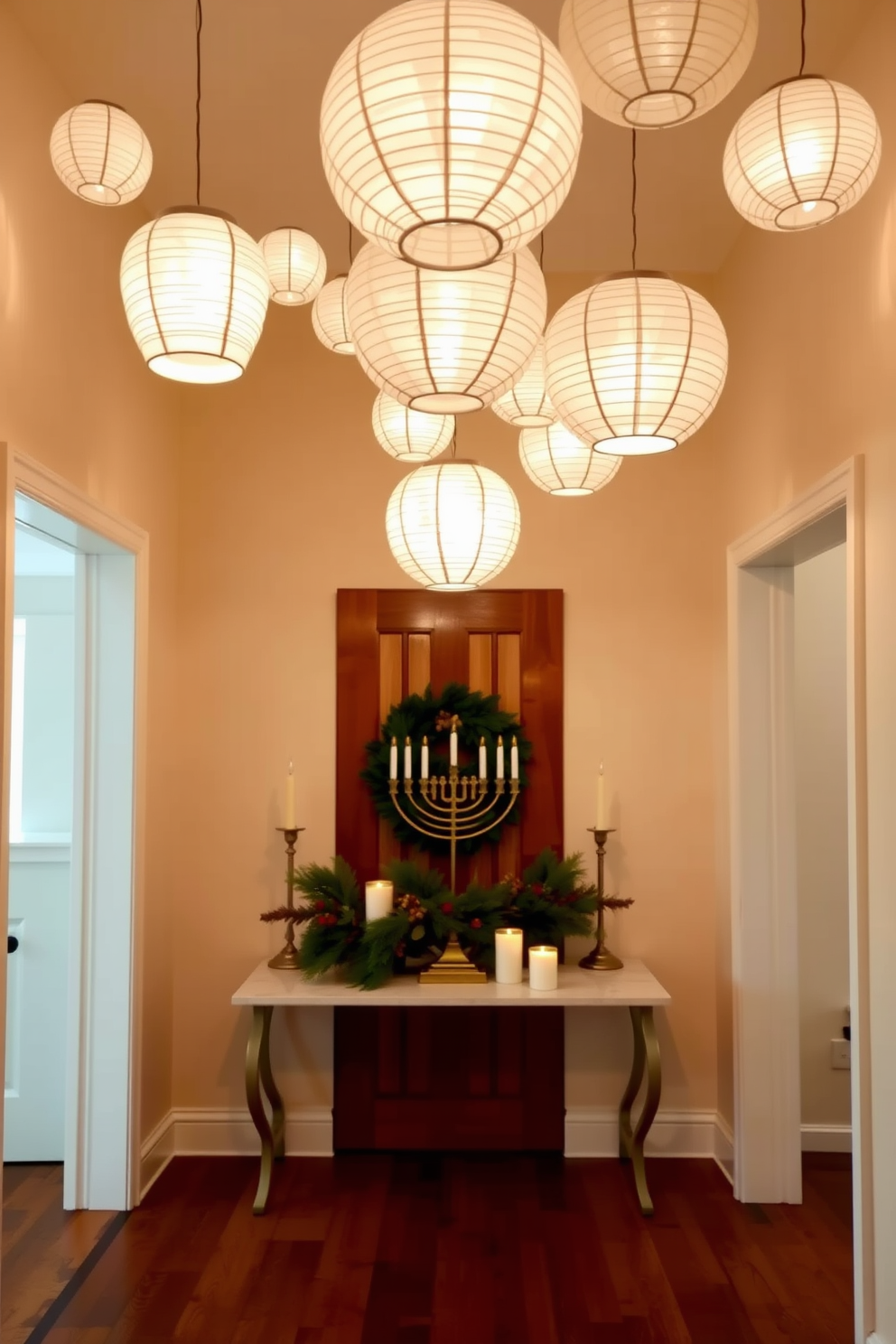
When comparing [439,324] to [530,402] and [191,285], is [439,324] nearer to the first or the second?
[191,285]

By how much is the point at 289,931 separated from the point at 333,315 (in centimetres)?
212

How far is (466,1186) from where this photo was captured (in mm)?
3424

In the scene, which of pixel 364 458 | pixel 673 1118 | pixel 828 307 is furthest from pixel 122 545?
pixel 673 1118

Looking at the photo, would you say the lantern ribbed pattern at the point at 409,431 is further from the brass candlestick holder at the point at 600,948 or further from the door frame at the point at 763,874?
the brass candlestick holder at the point at 600,948

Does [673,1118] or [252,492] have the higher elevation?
[252,492]

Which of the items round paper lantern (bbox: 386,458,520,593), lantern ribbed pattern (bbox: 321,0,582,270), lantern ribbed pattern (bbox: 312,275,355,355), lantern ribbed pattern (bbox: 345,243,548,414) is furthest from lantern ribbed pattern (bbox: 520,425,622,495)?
lantern ribbed pattern (bbox: 321,0,582,270)

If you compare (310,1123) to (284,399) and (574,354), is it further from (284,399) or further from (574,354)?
(574,354)

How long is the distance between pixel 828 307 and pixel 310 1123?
3015mm

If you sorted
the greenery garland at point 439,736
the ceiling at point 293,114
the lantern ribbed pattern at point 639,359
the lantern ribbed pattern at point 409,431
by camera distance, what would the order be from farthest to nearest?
1. the greenery garland at point 439,736
2. the ceiling at point 293,114
3. the lantern ribbed pattern at point 409,431
4. the lantern ribbed pattern at point 639,359

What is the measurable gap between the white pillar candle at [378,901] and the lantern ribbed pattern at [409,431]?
5.76 feet

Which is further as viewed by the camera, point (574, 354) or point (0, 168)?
point (0, 168)

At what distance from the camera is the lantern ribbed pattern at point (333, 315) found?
87.5 inches

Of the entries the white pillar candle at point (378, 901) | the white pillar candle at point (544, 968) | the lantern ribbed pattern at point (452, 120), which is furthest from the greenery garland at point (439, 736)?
the lantern ribbed pattern at point (452, 120)

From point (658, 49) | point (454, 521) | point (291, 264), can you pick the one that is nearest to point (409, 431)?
point (454, 521)
